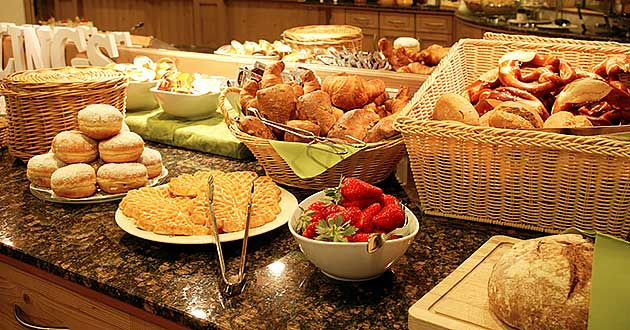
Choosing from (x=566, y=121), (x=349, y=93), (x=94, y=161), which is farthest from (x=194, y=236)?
(x=566, y=121)

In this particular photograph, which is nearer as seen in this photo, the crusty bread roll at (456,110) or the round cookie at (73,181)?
the crusty bread roll at (456,110)

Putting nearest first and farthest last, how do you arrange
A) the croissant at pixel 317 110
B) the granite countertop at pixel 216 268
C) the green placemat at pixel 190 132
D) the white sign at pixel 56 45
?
the granite countertop at pixel 216 268
the croissant at pixel 317 110
the green placemat at pixel 190 132
the white sign at pixel 56 45

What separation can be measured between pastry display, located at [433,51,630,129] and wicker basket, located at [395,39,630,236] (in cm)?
6

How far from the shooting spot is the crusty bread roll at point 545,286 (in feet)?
2.99

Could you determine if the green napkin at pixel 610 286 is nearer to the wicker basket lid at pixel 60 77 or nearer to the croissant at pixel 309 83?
the croissant at pixel 309 83

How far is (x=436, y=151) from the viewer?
139 cm

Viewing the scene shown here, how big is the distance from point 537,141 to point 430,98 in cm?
33

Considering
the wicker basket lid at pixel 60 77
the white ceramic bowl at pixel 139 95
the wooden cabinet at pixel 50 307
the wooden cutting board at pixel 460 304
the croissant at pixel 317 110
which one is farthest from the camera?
the white ceramic bowl at pixel 139 95

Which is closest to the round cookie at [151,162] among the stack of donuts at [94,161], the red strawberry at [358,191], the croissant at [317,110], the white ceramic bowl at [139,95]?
the stack of donuts at [94,161]

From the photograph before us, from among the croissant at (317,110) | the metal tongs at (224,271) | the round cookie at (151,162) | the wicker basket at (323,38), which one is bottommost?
the metal tongs at (224,271)

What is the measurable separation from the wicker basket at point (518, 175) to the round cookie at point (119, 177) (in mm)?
561

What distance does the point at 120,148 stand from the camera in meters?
1.59

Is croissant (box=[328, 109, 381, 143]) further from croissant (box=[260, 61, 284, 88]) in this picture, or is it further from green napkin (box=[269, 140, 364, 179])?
croissant (box=[260, 61, 284, 88])

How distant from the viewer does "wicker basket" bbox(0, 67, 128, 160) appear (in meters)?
1.73
